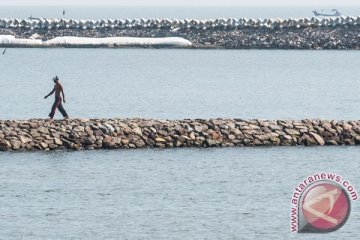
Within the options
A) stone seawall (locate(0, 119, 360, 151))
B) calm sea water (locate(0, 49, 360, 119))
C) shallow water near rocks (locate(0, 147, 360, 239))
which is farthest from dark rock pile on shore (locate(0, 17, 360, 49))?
shallow water near rocks (locate(0, 147, 360, 239))

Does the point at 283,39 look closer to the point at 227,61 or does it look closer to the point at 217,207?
the point at 227,61

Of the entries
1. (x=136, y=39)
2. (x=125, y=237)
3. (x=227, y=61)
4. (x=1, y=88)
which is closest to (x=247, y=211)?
(x=125, y=237)

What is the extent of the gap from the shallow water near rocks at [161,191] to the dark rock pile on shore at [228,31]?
8005cm

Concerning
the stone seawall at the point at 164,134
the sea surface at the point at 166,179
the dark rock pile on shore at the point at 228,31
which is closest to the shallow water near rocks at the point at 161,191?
the sea surface at the point at 166,179

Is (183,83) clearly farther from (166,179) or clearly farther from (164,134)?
(166,179)

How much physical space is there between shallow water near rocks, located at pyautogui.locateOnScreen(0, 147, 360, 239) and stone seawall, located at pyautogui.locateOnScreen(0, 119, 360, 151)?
491 millimetres

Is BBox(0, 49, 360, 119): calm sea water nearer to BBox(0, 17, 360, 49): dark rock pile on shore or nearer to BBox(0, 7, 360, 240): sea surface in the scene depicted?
BBox(0, 7, 360, 240): sea surface

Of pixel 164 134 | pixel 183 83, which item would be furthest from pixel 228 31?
pixel 164 134

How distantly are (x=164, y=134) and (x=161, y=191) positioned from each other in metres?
7.02

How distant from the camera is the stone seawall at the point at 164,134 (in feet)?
157

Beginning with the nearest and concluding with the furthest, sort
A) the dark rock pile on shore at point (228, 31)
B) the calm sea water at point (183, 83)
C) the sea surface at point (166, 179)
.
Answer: the sea surface at point (166, 179) → the calm sea water at point (183, 83) → the dark rock pile on shore at point (228, 31)

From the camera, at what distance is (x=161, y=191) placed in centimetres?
4234

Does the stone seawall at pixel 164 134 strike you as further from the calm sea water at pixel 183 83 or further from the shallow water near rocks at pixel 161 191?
the calm sea water at pixel 183 83

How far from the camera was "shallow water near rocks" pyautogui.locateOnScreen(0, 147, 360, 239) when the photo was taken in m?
36.7
